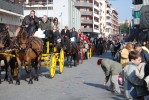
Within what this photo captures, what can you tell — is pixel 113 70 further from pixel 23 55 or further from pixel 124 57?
pixel 23 55

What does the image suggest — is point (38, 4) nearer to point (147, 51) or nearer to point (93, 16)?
point (93, 16)

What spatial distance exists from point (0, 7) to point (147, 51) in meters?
40.5

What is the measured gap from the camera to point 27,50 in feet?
50.6

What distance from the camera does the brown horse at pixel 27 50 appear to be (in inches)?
592

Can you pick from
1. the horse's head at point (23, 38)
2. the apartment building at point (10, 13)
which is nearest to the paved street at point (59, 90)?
the horse's head at point (23, 38)

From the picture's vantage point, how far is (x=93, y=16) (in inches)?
4791

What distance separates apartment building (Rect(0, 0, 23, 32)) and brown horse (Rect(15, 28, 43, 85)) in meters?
35.5

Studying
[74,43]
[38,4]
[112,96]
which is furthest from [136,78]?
[38,4]

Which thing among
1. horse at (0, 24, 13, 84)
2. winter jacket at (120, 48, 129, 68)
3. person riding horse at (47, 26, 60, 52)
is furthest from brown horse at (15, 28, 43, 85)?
winter jacket at (120, 48, 129, 68)

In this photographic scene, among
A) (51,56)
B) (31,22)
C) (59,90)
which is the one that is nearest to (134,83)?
(59,90)

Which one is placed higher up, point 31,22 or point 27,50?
point 31,22

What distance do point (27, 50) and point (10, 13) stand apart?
41.0 m

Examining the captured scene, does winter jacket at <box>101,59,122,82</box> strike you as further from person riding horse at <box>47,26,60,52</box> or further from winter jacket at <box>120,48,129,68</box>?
person riding horse at <box>47,26,60,52</box>

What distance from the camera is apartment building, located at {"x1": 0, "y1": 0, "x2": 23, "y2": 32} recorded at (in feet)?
176
